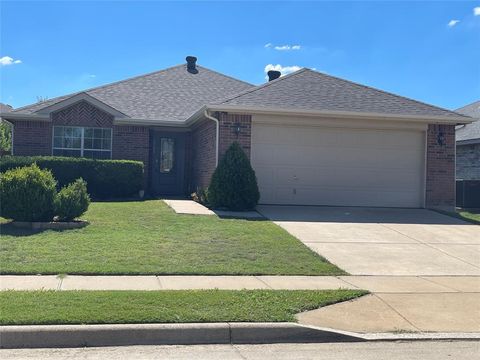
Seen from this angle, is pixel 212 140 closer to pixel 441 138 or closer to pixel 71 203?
pixel 71 203

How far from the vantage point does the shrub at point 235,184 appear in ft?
45.9

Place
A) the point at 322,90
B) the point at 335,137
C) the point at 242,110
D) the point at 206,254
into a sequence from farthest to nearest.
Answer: the point at 322,90
the point at 335,137
the point at 242,110
the point at 206,254

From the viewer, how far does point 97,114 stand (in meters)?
18.5

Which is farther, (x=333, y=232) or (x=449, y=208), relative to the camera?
(x=449, y=208)

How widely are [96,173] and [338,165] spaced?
7.58 meters

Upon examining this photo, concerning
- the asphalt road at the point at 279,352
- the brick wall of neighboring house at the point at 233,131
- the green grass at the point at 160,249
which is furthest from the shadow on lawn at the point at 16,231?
the brick wall of neighboring house at the point at 233,131

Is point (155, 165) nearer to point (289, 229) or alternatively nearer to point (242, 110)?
point (242, 110)

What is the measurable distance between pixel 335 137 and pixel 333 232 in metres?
4.72

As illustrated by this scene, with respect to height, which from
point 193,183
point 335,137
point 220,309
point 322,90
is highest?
point 322,90

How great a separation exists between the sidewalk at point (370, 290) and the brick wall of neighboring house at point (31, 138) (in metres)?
11.5

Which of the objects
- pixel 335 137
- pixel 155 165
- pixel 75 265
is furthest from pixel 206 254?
pixel 155 165

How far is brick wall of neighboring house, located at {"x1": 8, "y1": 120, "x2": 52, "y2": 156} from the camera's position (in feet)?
59.7

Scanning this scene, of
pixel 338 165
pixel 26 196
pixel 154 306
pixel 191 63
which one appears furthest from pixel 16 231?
pixel 191 63

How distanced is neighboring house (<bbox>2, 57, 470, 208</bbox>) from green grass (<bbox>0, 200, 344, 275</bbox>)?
372cm
